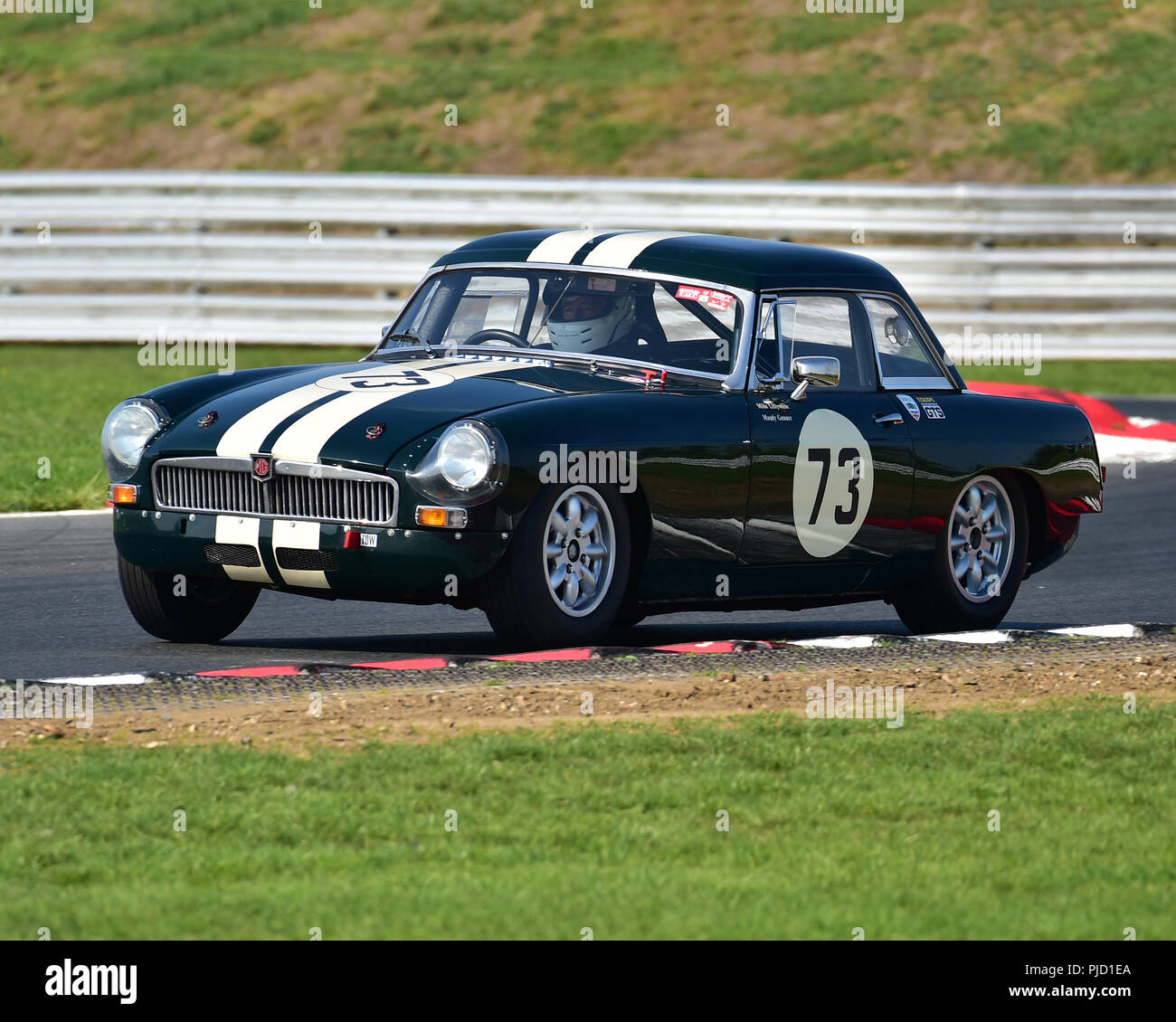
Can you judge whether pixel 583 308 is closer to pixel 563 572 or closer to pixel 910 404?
pixel 563 572

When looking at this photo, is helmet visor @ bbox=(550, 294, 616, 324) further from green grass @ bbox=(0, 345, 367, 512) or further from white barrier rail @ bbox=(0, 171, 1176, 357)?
white barrier rail @ bbox=(0, 171, 1176, 357)

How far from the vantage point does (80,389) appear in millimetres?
18438

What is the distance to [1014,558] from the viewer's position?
383 inches

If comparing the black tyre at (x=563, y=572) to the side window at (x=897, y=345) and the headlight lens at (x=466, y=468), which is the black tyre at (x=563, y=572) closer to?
the headlight lens at (x=466, y=468)

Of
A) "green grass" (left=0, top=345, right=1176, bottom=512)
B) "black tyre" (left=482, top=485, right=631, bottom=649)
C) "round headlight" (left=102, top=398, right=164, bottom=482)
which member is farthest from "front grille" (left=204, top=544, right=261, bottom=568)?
"green grass" (left=0, top=345, right=1176, bottom=512)

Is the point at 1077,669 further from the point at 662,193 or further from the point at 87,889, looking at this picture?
the point at 662,193

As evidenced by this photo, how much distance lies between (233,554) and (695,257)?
2.29 meters

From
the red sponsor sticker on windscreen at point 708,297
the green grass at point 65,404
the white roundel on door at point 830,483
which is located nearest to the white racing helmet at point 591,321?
the red sponsor sticker on windscreen at point 708,297

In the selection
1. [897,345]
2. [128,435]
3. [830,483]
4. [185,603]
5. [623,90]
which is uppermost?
[623,90]

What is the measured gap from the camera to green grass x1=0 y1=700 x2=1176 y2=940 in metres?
4.82

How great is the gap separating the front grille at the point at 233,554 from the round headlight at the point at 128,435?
0.52 metres

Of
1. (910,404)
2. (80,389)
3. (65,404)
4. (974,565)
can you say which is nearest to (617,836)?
(910,404)

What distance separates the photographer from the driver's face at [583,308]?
888 centimetres
